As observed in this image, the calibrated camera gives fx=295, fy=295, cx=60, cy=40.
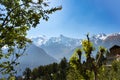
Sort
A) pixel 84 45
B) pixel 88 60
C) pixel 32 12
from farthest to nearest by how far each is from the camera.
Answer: pixel 84 45 < pixel 88 60 < pixel 32 12

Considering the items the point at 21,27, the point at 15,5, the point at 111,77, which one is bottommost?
the point at 21,27

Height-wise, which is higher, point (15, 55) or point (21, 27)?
point (21, 27)

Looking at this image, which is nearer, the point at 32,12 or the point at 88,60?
the point at 32,12

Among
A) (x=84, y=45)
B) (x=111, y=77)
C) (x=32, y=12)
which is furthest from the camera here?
(x=111, y=77)

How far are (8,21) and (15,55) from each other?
2027 mm

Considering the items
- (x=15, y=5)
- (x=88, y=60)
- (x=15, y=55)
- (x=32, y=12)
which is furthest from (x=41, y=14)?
(x=88, y=60)

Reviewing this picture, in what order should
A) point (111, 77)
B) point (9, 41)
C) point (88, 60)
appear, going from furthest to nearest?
point (111, 77)
point (88, 60)
point (9, 41)

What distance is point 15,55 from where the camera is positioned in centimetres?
1714

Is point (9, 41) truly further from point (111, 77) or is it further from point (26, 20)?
point (111, 77)

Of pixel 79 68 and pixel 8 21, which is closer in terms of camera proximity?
pixel 8 21

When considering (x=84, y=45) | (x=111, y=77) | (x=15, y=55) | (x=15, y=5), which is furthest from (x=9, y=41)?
(x=111, y=77)

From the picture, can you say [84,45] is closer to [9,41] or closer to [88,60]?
[88,60]

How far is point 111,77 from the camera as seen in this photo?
8175cm

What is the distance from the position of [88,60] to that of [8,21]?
9208 mm
